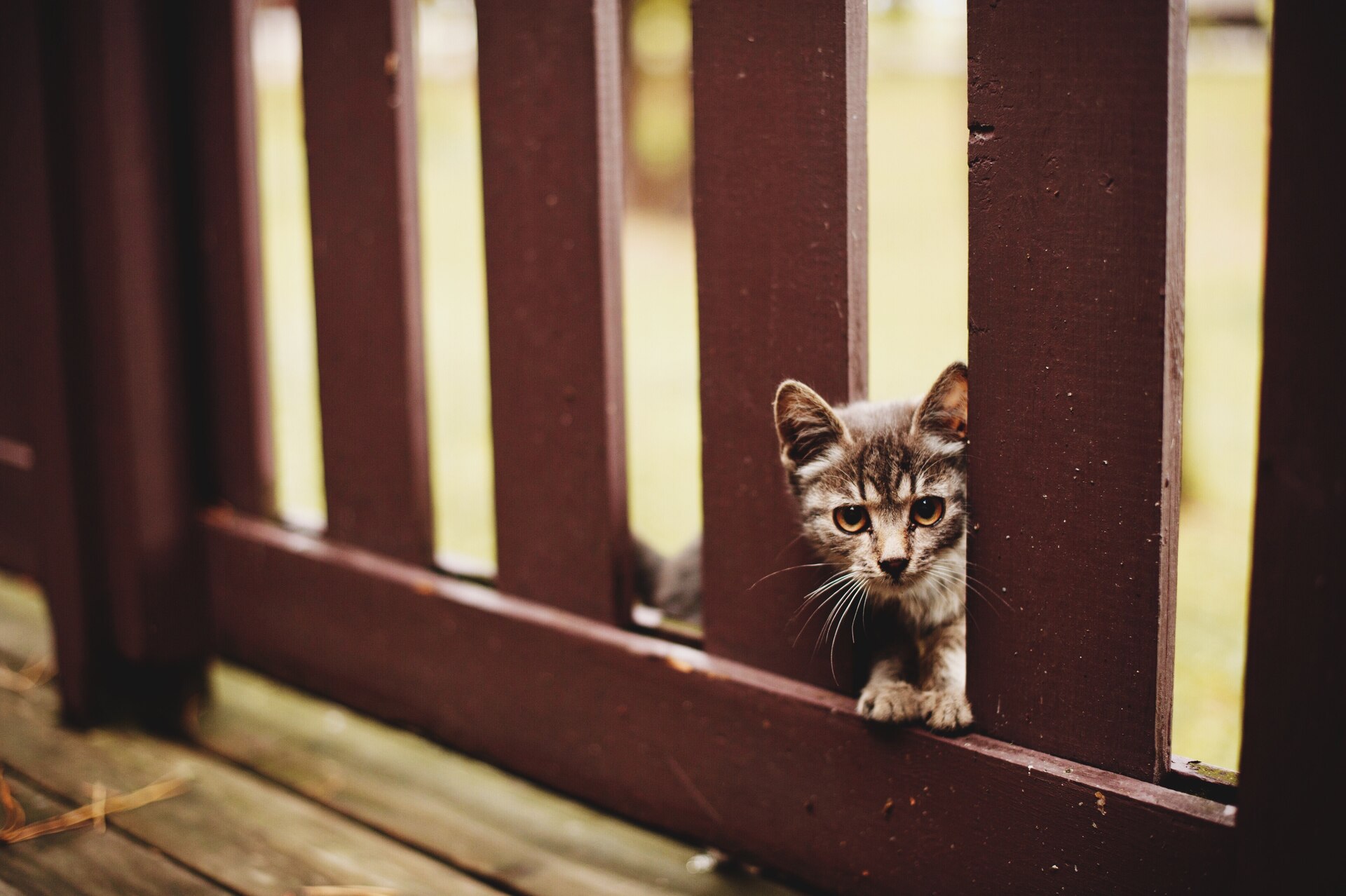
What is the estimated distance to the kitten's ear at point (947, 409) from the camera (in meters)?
1.49

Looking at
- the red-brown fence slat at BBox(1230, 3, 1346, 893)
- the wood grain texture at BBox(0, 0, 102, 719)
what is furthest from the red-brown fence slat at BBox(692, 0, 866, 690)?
the wood grain texture at BBox(0, 0, 102, 719)

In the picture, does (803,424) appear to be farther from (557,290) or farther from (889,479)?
(557,290)

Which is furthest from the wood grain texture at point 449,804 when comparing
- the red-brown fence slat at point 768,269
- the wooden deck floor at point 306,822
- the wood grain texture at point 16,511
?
the wood grain texture at point 16,511

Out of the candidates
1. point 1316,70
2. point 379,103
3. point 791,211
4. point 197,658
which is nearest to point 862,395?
point 791,211

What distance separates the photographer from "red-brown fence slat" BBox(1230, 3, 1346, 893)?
3.44ft

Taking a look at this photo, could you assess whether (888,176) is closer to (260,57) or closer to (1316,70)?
(260,57)

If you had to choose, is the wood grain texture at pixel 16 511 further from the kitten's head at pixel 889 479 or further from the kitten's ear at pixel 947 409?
→ the kitten's ear at pixel 947 409

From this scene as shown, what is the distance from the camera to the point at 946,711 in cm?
148

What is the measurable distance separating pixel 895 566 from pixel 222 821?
53.1 inches

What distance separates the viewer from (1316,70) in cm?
104

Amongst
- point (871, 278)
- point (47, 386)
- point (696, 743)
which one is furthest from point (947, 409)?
point (871, 278)

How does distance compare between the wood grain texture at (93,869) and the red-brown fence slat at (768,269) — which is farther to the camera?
the wood grain texture at (93,869)

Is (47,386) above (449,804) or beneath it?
above

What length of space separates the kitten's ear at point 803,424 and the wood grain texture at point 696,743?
0.38 meters
